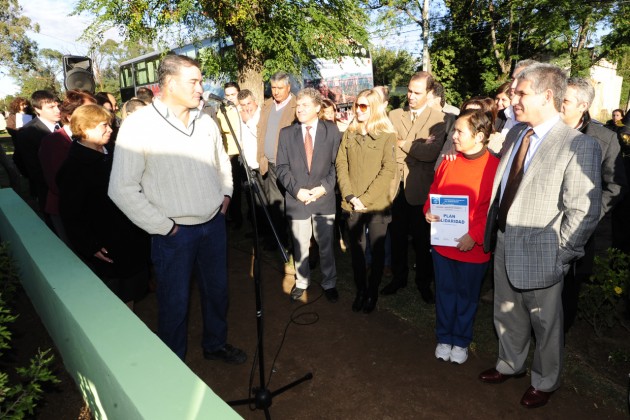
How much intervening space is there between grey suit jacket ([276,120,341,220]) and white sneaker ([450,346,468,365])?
1.73m

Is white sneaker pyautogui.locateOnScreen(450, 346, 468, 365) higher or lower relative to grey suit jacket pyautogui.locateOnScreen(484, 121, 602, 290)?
lower

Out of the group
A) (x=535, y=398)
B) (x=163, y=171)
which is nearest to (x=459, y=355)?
(x=535, y=398)

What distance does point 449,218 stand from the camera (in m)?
3.04

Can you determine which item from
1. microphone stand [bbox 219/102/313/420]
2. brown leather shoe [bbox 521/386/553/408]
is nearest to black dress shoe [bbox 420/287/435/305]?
brown leather shoe [bbox 521/386/553/408]

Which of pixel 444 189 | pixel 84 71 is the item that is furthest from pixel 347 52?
pixel 444 189

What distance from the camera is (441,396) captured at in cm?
288

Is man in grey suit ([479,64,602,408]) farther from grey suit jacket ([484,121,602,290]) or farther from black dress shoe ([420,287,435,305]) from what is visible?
black dress shoe ([420,287,435,305])

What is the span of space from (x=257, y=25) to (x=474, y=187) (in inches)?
410

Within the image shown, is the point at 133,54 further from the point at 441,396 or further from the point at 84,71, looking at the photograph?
the point at 441,396

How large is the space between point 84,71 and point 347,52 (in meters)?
7.32

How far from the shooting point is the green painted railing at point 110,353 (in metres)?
1.59

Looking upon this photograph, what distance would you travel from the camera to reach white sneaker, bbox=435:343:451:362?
10.7 ft

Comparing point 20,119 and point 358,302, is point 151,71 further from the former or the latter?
point 358,302

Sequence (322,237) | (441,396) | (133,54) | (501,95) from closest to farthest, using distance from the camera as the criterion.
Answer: (441,396), (322,237), (501,95), (133,54)
